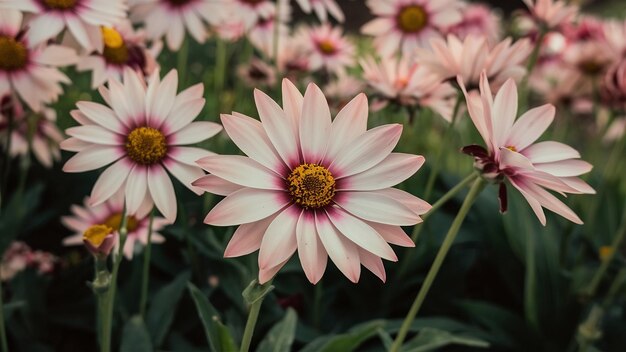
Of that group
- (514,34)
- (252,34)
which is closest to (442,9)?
(514,34)

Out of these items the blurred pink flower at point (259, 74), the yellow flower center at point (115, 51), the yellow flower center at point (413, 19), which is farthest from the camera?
the blurred pink flower at point (259, 74)

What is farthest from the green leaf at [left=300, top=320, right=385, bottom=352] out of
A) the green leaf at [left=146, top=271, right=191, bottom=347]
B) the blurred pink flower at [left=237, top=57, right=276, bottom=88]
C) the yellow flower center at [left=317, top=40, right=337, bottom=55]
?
the yellow flower center at [left=317, top=40, right=337, bottom=55]

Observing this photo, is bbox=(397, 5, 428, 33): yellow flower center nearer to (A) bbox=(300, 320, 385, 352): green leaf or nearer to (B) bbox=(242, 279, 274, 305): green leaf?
(A) bbox=(300, 320, 385, 352): green leaf

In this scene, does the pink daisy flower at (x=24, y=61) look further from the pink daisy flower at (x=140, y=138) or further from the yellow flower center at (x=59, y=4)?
the pink daisy flower at (x=140, y=138)

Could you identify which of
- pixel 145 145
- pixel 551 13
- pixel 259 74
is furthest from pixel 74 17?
pixel 551 13

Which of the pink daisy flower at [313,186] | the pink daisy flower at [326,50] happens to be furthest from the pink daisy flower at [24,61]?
the pink daisy flower at [326,50]

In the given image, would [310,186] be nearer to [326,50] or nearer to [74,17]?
[74,17]

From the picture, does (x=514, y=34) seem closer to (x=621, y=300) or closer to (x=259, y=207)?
(x=621, y=300)
